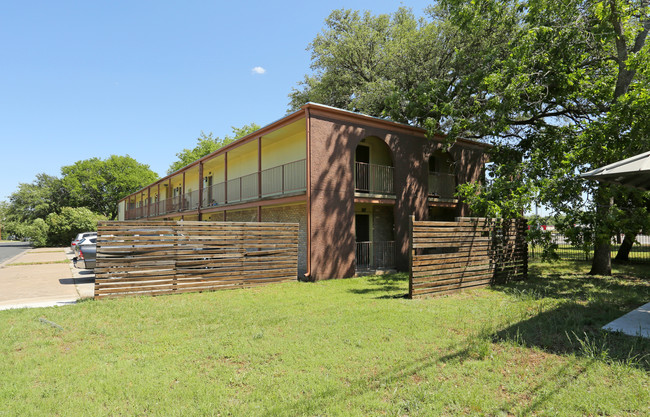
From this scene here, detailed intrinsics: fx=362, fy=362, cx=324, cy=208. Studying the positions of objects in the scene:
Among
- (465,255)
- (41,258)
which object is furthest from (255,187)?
(41,258)

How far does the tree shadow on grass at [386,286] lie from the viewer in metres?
8.98

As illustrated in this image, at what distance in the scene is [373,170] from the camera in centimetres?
1487

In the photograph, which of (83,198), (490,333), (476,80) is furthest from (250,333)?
(83,198)

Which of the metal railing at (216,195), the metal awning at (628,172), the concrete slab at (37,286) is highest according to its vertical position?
the metal railing at (216,195)

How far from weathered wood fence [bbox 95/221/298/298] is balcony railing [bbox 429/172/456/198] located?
826 centimetres

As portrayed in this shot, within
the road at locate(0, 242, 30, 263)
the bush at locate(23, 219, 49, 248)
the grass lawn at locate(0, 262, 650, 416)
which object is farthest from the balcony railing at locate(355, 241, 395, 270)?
the bush at locate(23, 219, 49, 248)

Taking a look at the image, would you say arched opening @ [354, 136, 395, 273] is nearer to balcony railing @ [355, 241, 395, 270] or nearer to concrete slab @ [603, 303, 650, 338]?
balcony railing @ [355, 241, 395, 270]

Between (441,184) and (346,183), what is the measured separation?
658 centimetres

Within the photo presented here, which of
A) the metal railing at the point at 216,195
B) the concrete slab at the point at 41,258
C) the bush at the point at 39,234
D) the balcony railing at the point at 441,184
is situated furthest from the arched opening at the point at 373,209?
the bush at the point at 39,234

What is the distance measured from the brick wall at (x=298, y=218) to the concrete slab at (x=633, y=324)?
932 cm

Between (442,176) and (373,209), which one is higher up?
(442,176)

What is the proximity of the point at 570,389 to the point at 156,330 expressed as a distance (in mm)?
5575

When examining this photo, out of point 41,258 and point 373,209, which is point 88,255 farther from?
point 41,258

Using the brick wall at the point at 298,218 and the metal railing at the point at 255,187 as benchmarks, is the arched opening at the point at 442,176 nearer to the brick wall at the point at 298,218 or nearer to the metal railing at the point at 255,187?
the brick wall at the point at 298,218
